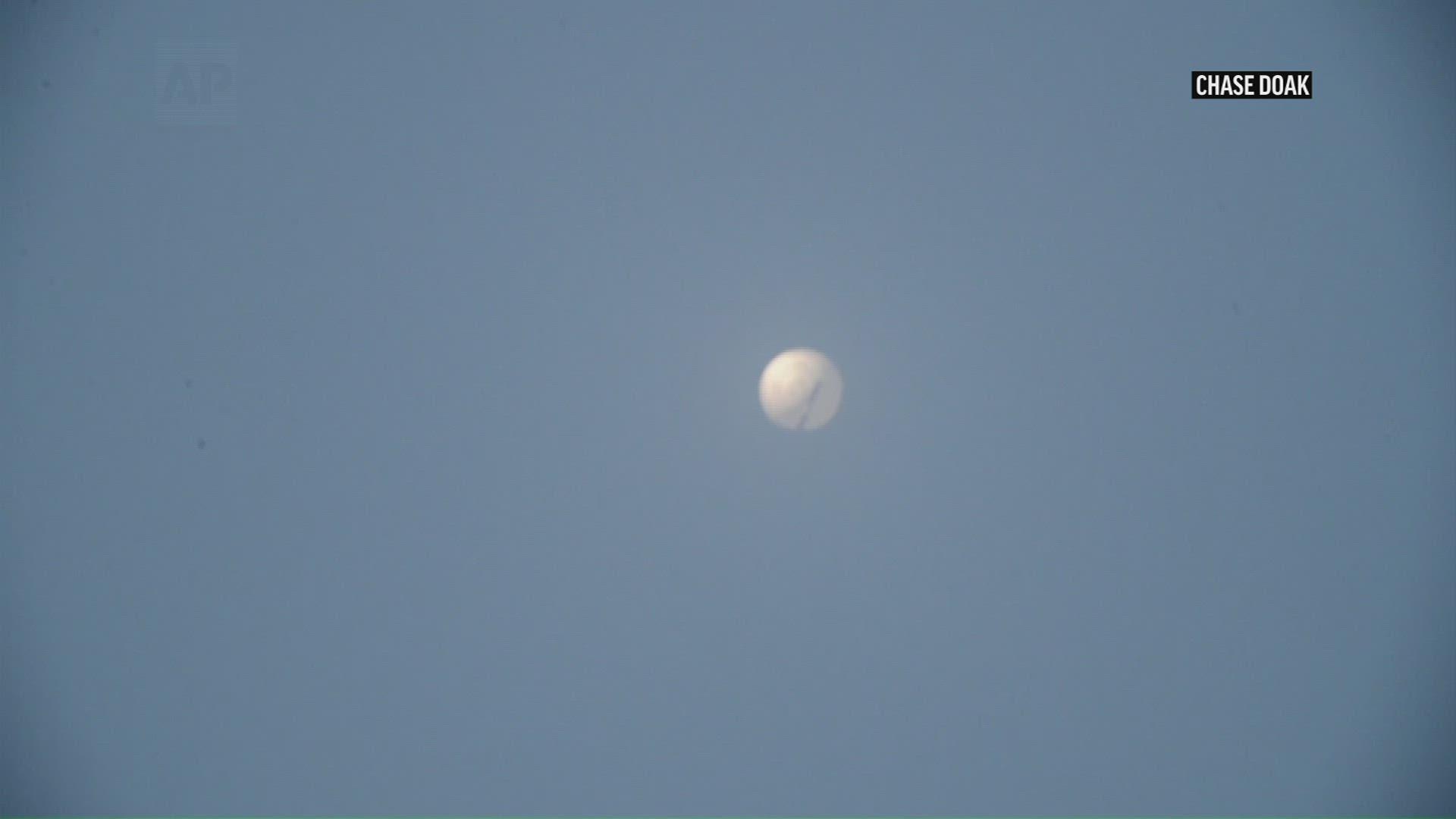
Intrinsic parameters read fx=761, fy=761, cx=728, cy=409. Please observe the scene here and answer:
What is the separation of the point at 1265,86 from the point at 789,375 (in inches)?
Result: 111

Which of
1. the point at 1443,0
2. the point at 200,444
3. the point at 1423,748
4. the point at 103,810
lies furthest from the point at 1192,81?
the point at 103,810

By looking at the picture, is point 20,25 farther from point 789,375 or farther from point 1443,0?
point 1443,0

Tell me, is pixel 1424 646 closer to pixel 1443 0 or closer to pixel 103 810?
pixel 1443 0

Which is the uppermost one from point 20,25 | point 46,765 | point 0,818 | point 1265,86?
point 1265,86

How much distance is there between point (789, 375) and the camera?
3.89 m

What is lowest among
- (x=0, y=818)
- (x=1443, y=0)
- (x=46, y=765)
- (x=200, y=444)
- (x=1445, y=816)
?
(x=0, y=818)

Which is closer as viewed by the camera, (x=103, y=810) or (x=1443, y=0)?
(x=1443, y=0)

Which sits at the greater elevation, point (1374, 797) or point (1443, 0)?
point (1443, 0)

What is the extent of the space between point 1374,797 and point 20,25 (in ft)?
26.2

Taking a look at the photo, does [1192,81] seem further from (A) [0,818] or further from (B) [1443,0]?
(A) [0,818]

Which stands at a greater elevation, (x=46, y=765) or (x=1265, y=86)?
(x=1265, y=86)

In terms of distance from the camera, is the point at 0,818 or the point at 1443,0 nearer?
the point at 1443,0

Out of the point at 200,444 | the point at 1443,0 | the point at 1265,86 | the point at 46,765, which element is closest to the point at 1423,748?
the point at 1265,86

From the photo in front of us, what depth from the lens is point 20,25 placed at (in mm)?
3742
